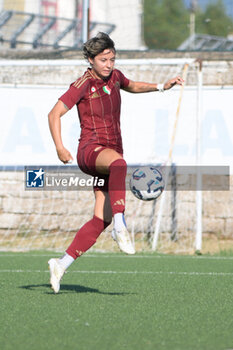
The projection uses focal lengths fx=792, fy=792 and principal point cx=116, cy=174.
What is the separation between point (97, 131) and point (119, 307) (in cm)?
144

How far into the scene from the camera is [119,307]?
528cm

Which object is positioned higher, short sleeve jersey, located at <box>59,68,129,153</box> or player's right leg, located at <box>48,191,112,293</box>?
short sleeve jersey, located at <box>59,68,129,153</box>

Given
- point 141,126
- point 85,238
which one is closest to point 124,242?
point 85,238

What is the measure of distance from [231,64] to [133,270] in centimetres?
428

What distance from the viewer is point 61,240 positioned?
1121 cm

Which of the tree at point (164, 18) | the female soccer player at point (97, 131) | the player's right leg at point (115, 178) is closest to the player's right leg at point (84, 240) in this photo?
the female soccer player at point (97, 131)

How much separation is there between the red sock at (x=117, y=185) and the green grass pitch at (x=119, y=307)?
0.69m

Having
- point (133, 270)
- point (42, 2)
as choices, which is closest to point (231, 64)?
point (133, 270)

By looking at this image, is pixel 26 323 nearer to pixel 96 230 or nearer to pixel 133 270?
pixel 96 230

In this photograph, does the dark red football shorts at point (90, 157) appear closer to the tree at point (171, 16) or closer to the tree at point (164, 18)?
the tree at point (164, 18)

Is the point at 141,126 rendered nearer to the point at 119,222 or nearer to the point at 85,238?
Answer: the point at 85,238

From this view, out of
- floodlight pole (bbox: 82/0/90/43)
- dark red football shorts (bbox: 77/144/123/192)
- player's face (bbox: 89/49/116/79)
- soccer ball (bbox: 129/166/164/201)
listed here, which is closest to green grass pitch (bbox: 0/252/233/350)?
soccer ball (bbox: 129/166/164/201)

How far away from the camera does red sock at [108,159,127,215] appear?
223 inches

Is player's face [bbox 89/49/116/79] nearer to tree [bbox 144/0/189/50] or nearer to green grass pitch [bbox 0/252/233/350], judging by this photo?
green grass pitch [bbox 0/252/233/350]
